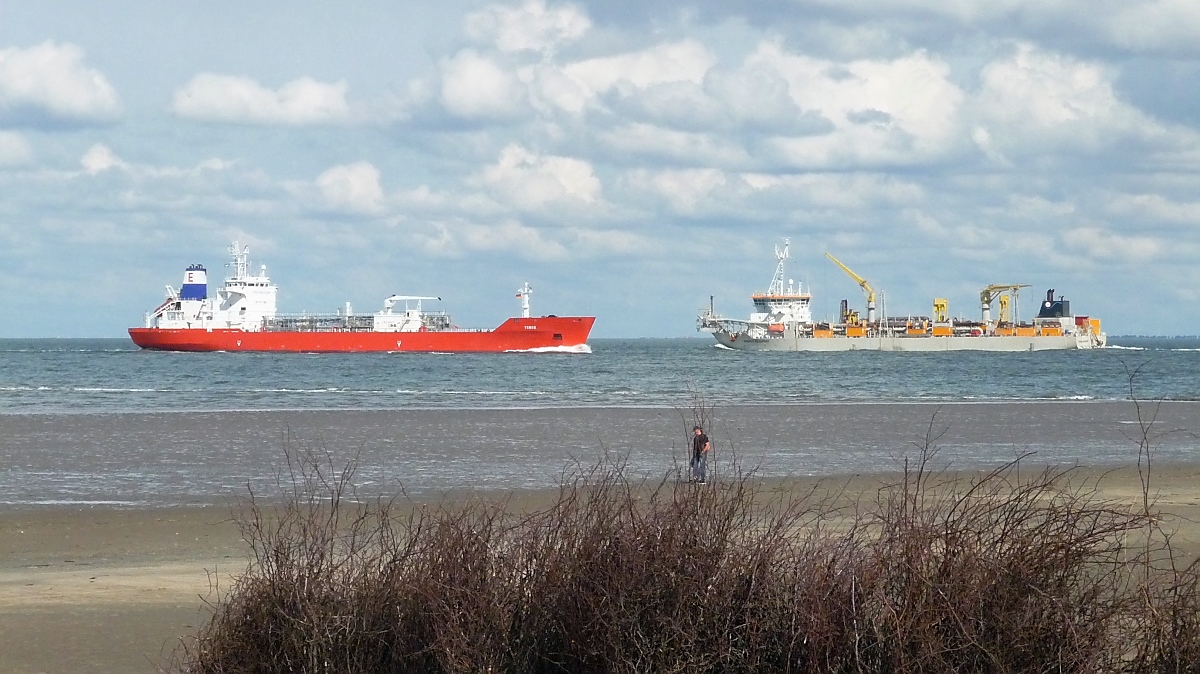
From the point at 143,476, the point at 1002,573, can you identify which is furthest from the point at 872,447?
the point at 1002,573

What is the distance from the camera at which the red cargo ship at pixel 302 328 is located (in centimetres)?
8956

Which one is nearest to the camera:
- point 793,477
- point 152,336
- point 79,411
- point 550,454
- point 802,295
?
point 793,477

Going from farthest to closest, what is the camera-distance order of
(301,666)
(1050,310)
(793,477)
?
(1050,310) < (793,477) < (301,666)

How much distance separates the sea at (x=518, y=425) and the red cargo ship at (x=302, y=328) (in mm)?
31461

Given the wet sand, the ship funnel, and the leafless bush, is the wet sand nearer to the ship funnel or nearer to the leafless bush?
the leafless bush

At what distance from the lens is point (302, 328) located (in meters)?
93.9

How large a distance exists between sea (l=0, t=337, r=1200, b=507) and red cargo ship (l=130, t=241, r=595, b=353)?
3146 centimetres

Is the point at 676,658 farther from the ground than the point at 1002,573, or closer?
closer

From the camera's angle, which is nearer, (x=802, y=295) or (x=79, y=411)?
(x=79, y=411)

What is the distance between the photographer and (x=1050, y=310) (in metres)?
113

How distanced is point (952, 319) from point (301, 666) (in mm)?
109055

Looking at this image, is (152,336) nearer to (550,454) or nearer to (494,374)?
(494,374)

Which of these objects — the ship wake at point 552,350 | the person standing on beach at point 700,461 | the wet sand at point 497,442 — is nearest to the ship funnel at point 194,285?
the ship wake at point 552,350

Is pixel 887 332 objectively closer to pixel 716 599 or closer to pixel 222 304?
pixel 222 304
